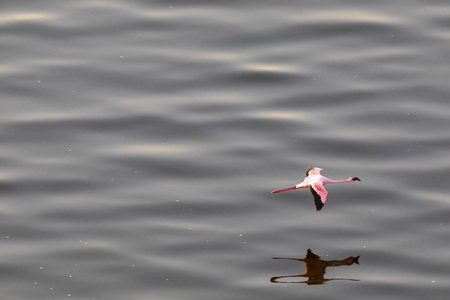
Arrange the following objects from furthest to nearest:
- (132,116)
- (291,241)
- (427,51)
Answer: (427,51)
(132,116)
(291,241)

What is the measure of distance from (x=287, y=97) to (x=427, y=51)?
3468mm

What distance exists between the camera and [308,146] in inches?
926

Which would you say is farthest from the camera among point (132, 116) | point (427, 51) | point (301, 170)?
point (427, 51)

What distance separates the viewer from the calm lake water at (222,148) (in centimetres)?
2045

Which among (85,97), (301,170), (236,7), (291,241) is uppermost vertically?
(236,7)

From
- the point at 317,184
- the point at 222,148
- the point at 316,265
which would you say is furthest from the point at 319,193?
the point at 222,148

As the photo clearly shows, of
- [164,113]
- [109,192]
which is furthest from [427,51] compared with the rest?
[109,192]

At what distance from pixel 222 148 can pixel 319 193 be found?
3359 millimetres

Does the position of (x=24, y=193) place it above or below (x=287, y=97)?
below

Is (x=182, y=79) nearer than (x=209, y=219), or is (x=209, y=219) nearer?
(x=209, y=219)

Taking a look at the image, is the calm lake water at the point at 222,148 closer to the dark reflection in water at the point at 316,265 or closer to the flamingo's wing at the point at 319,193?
the dark reflection in water at the point at 316,265

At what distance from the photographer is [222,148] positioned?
77.4ft

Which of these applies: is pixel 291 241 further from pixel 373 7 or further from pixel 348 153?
pixel 373 7

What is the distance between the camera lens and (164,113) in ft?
80.4
